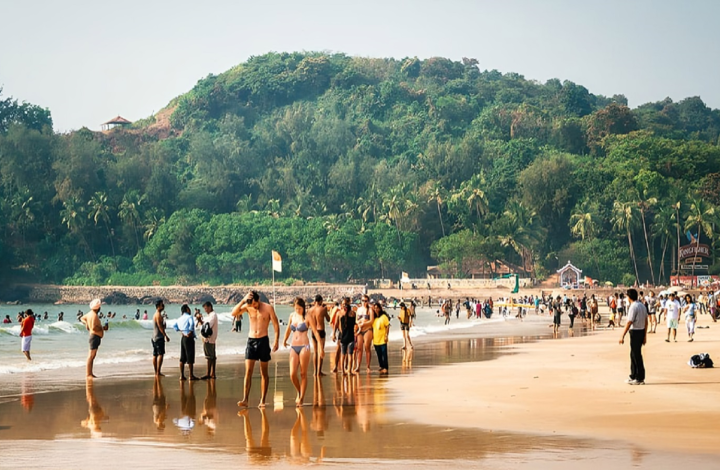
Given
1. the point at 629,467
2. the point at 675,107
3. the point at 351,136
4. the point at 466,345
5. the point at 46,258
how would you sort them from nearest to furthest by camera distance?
the point at 629,467, the point at 466,345, the point at 46,258, the point at 351,136, the point at 675,107

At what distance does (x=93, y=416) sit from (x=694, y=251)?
9117cm

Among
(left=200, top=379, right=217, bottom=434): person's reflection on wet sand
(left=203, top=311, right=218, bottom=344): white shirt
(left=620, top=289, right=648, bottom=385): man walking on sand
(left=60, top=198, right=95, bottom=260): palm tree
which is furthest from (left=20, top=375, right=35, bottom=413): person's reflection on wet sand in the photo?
(left=60, top=198, right=95, bottom=260): palm tree

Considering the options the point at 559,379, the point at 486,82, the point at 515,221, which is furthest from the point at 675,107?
the point at 559,379

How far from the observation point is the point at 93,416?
13500 millimetres

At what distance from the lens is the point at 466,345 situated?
30.6 metres

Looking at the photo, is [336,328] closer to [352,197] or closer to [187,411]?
[187,411]

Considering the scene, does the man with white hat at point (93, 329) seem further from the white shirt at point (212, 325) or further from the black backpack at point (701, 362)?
the black backpack at point (701, 362)

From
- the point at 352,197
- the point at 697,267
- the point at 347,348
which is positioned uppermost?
the point at 352,197

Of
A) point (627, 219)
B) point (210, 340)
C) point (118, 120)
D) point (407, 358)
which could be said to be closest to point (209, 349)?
point (210, 340)

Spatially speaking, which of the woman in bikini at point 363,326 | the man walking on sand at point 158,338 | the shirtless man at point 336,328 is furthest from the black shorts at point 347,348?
the man walking on sand at point 158,338

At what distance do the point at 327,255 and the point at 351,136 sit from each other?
49014mm

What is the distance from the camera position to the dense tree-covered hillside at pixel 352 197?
10325cm

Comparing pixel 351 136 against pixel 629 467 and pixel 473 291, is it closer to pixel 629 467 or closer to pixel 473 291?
pixel 473 291

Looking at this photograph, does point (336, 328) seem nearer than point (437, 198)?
Yes
